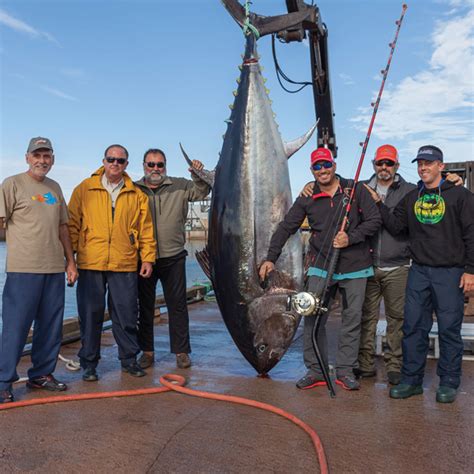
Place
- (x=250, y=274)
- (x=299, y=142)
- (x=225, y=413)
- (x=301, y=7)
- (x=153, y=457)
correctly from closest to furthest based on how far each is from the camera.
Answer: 1. (x=153, y=457)
2. (x=225, y=413)
3. (x=250, y=274)
4. (x=299, y=142)
5. (x=301, y=7)

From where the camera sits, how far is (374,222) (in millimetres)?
3377

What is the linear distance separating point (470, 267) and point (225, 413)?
5.48ft

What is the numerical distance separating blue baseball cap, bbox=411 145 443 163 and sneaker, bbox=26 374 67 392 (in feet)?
9.01

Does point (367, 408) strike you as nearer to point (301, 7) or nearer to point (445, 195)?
point (445, 195)

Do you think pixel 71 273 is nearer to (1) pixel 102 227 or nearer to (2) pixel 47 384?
(1) pixel 102 227

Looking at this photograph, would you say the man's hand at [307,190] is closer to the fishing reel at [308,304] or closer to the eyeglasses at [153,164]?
the fishing reel at [308,304]

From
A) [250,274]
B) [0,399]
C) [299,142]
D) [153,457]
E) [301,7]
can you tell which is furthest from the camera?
[301,7]

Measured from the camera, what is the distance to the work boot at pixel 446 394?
3.04 m

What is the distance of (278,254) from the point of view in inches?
141

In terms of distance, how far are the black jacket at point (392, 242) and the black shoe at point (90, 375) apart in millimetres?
2164

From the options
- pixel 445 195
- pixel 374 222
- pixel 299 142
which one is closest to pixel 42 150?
pixel 299 142

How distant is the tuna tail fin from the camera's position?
4.24 metres

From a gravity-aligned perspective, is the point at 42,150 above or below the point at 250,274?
above

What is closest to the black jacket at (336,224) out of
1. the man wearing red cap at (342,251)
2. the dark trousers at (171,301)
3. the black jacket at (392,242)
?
the man wearing red cap at (342,251)
